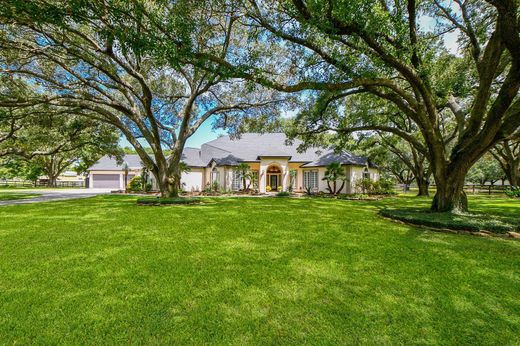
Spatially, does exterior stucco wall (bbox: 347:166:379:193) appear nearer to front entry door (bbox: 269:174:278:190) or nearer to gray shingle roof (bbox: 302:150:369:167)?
gray shingle roof (bbox: 302:150:369:167)

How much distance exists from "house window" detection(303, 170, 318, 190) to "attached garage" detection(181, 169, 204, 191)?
461 inches

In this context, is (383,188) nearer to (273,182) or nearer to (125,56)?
(273,182)

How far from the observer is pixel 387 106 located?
62.0ft

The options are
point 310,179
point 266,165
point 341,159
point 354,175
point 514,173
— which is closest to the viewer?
point 514,173

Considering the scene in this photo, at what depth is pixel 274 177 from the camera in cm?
2734

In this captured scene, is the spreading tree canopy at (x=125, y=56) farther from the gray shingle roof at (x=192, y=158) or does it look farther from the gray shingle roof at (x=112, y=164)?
the gray shingle roof at (x=112, y=164)

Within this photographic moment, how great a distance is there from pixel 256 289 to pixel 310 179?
24166 mm

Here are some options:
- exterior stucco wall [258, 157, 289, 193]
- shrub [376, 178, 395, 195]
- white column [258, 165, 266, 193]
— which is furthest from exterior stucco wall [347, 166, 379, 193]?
white column [258, 165, 266, 193]

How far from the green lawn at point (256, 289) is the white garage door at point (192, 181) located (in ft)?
67.6

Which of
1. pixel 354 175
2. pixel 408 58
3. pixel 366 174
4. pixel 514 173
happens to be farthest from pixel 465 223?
pixel 514 173

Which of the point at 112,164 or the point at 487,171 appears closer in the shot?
the point at 112,164

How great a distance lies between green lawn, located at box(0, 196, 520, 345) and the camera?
2578 millimetres

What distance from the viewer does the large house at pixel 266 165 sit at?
25.2 m

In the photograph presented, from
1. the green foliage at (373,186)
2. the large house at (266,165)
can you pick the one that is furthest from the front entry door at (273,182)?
the green foliage at (373,186)
